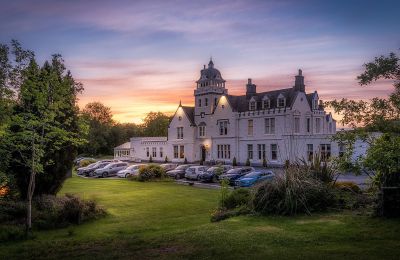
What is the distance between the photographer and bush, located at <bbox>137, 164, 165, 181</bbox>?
3997 cm

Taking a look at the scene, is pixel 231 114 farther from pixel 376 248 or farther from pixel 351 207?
pixel 376 248

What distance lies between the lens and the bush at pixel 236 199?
1787 cm

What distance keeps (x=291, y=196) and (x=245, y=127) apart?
4364cm

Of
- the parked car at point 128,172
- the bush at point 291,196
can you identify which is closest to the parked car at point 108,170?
the parked car at point 128,172

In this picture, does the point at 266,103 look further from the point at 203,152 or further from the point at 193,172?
the point at 193,172

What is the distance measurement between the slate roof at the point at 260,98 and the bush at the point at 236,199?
36.5 m

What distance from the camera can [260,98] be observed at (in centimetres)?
5894

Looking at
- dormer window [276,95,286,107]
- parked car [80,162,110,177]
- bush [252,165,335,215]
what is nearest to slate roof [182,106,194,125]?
dormer window [276,95,286,107]

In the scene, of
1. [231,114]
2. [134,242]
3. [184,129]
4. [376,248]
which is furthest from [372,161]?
[184,129]

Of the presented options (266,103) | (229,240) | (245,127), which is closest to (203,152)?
(245,127)

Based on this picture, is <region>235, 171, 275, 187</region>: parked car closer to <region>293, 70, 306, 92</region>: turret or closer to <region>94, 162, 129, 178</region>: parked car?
<region>94, 162, 129, 178</region>: parked car

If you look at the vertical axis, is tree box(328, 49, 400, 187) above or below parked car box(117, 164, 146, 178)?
above

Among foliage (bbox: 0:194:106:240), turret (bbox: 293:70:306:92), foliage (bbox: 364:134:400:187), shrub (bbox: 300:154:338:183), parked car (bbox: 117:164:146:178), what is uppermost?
turret (bbox: 293:70:306:92)

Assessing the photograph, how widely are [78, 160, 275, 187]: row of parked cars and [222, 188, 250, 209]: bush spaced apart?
7.07 m
